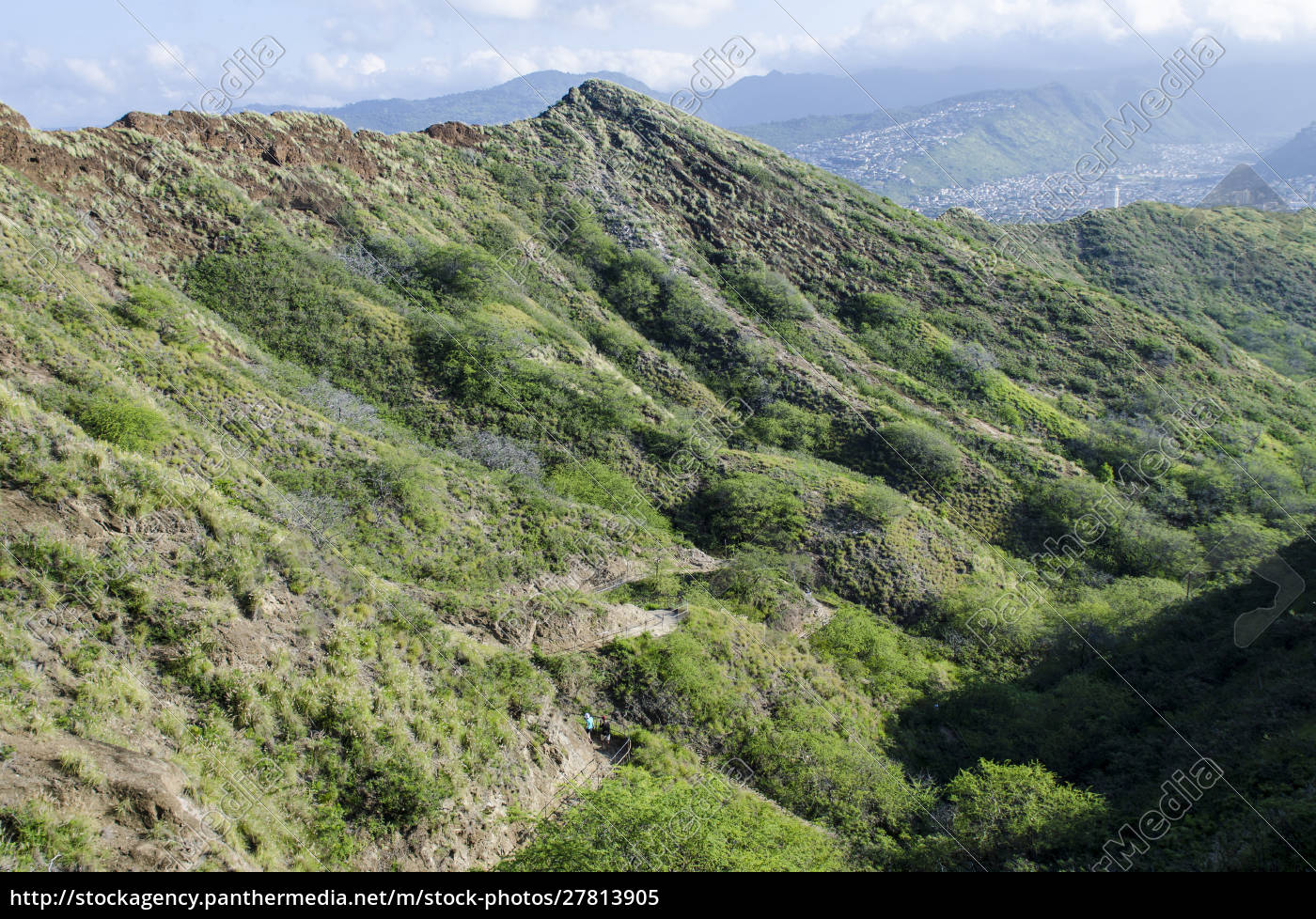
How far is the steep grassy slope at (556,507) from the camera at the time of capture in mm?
10773

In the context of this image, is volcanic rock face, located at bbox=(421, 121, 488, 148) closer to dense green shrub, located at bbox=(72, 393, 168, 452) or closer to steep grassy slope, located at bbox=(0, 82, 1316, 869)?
steep grassy slope, located at bbox=(0, 82, 1316, 869)

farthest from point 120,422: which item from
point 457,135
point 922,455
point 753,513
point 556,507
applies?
point 457,135

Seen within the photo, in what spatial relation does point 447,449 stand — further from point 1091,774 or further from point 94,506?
point 1091,774

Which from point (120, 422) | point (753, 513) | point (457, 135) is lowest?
point (753, 513)

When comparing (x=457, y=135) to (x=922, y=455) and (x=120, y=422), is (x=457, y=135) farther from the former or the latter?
(x=922, y=455)

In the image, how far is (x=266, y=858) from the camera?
8781 mm

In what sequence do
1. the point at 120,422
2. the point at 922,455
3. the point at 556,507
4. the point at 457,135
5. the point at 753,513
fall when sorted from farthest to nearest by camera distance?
the point at 457,135 → the point at 922,455 → the point at 753,513 → the point at 556,507 → the point at 120,422

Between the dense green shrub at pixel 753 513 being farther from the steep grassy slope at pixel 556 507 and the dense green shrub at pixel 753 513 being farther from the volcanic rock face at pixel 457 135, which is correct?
the volcanic rock face at pixel 457 135

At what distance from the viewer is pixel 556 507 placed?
22125 millimetres

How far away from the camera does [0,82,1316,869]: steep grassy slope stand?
10.8 metres

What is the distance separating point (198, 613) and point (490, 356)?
1739cm

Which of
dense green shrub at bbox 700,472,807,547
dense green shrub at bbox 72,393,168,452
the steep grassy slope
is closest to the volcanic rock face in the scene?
the steep grassy slope

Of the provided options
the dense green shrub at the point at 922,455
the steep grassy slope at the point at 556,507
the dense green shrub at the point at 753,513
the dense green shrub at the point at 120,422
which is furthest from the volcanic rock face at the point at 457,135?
the dense green shrub at the point at 922,455
